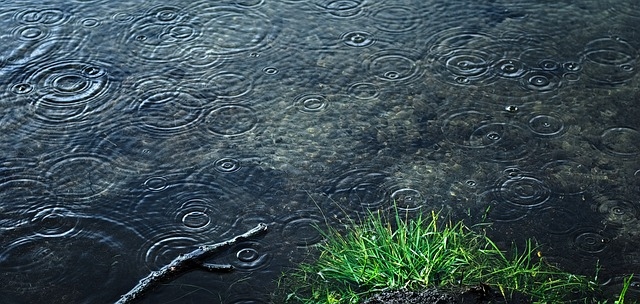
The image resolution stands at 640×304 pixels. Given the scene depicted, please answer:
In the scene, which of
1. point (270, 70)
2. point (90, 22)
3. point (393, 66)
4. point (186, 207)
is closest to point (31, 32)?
point (90, 22)

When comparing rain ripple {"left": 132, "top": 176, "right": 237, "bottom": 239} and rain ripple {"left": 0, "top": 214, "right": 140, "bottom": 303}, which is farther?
rain ripple {"left": 132, "top": 176, "right": 237, "bottom": 239}

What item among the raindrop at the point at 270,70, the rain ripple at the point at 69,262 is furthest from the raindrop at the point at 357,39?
the rain ripple at the point at 69,262

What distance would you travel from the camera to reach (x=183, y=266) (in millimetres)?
3361

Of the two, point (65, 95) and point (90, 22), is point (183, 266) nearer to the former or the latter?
point (65, 95)

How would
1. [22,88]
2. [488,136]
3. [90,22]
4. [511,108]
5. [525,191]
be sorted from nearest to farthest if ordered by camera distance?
[525,191]
[488,136]
[511,108]
[22,88]
[90,22]

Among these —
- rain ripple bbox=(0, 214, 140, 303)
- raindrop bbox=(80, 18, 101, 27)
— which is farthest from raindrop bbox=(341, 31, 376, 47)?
rain ripple bbox=(0, 214, 140, 303)

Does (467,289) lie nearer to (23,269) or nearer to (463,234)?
(463,234)

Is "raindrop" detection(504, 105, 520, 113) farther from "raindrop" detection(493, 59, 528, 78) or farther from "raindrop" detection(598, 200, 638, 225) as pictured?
"raindrop" detection(598, 200, 638, 225)

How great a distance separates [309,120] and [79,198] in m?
1.13

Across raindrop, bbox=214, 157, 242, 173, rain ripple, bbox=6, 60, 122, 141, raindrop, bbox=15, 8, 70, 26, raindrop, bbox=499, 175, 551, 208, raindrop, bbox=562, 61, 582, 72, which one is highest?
raindrop, bbox=15, 8, 70, 26

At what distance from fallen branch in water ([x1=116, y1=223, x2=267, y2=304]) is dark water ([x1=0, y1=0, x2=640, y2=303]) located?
0.04m

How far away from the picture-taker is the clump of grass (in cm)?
321

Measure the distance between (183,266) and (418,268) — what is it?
2.99 feet

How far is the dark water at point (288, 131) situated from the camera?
11.4ft
